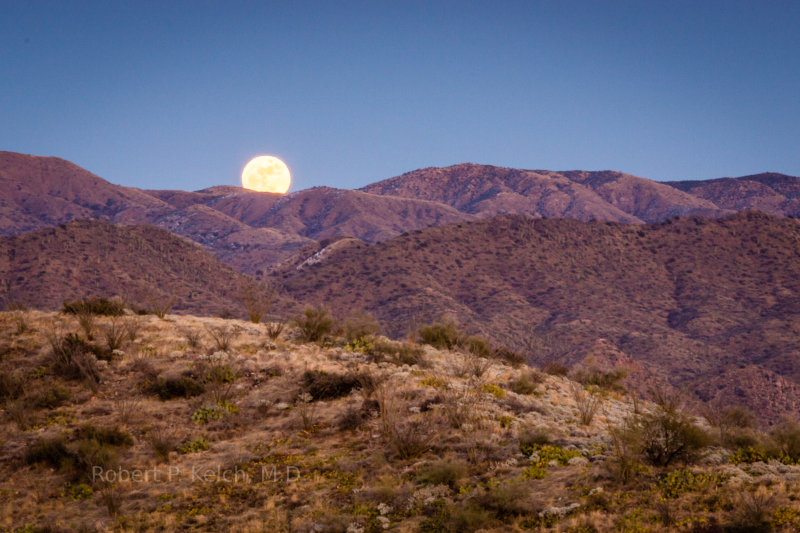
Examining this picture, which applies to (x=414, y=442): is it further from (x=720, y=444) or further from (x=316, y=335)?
(x=316, y=335)

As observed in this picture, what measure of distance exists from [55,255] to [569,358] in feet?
232

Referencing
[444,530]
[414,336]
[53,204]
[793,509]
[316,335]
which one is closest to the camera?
[793,509]

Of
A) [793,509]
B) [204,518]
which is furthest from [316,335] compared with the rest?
[793,509]

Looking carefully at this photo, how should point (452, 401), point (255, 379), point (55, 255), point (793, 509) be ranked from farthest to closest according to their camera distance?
point (55, 255) < point (255, 379) < point (452, 401) < point (793, 509)

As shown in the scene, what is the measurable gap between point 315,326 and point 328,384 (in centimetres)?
557

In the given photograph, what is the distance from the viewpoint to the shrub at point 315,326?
63.6ft

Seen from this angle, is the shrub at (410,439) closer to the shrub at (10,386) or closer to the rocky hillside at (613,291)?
the shrub at (10,386)

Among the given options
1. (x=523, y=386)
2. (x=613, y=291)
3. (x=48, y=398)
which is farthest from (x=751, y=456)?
(x=613, y=291)

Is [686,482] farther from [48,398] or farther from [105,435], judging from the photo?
[48,398]

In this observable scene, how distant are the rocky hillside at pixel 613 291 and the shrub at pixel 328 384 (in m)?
42.2

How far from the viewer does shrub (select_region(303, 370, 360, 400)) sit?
14.2m

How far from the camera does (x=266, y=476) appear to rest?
34.4 ft

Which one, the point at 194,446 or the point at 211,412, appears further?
the point at 211,412

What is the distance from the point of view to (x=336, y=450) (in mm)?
11453
